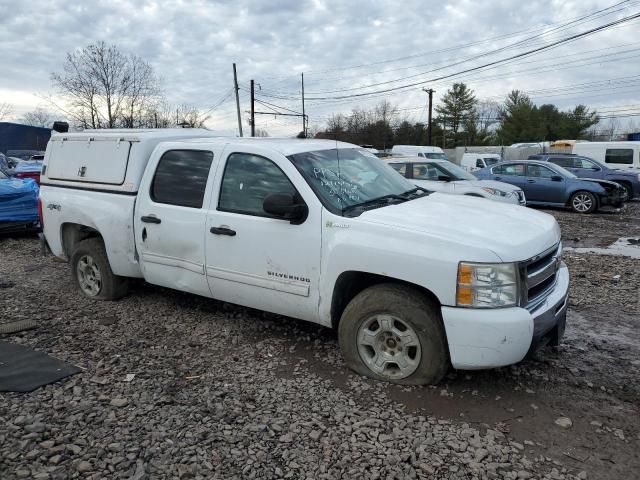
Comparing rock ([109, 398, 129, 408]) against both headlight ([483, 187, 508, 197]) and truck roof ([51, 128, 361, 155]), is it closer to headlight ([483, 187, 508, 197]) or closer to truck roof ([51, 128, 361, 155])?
truck roof ([51, 128, 361, 155])

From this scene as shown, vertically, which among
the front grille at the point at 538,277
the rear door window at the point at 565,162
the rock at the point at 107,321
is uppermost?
the rear door window at the point at 565,162

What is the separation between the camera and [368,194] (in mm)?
4246

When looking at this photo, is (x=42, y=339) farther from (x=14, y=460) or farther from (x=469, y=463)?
(x=469, y=463)

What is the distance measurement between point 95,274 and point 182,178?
1.83m

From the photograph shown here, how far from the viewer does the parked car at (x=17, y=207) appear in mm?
9438

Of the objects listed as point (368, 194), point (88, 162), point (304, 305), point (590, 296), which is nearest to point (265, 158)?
point (368, 194)

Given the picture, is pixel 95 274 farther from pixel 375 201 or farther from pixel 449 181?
pixel 449 181

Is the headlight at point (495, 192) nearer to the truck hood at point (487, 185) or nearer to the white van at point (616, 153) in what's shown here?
the truck hood at point (487, 185)

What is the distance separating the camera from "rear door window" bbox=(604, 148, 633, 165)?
65.1 feet

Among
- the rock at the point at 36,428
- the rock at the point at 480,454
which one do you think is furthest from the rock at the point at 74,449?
the rock at the point at 480,454

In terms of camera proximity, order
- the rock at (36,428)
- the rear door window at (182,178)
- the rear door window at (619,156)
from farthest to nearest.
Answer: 1. the rear door window at (619,156)
2. the rear door window at (182,178)
3. the rock at (36,428)

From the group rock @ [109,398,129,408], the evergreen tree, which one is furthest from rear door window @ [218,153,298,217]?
the evergreen tree

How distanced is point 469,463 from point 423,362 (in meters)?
0.80

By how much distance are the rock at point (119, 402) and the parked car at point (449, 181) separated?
26.7 ft
